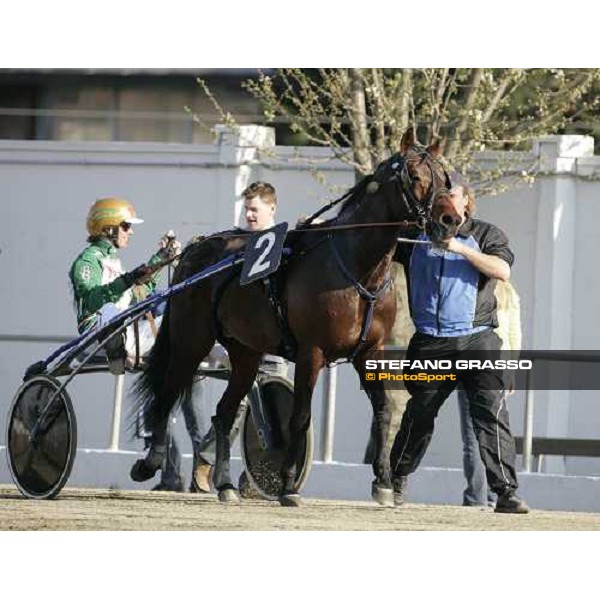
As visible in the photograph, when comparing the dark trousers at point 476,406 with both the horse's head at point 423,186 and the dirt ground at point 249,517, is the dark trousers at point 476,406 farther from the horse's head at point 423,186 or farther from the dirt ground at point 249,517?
the horse's head at point 423,186

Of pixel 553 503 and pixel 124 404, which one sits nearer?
pixel 553 503

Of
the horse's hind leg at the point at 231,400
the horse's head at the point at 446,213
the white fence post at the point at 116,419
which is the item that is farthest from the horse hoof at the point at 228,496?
the white fence post at the point at 116,419

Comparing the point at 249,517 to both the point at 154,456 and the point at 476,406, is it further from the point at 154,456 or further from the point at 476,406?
the point at 154,456

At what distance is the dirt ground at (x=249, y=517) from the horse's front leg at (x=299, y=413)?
106 millimetres

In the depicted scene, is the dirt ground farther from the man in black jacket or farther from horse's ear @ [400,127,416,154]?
horse's ear @ [400,127,416,154]

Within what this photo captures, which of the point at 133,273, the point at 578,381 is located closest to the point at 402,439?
→ the point at 133,273

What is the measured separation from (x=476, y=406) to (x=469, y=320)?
17.5 inches

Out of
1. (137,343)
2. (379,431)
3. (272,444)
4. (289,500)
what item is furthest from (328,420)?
(379,431)

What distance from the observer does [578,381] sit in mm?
15031

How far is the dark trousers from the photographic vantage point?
35.0 ft

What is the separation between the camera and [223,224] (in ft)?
53.1

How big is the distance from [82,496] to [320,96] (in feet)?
16.8

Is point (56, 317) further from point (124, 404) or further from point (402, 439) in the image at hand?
point (402, 439)

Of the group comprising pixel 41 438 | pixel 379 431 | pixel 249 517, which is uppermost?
pixel 379 431
